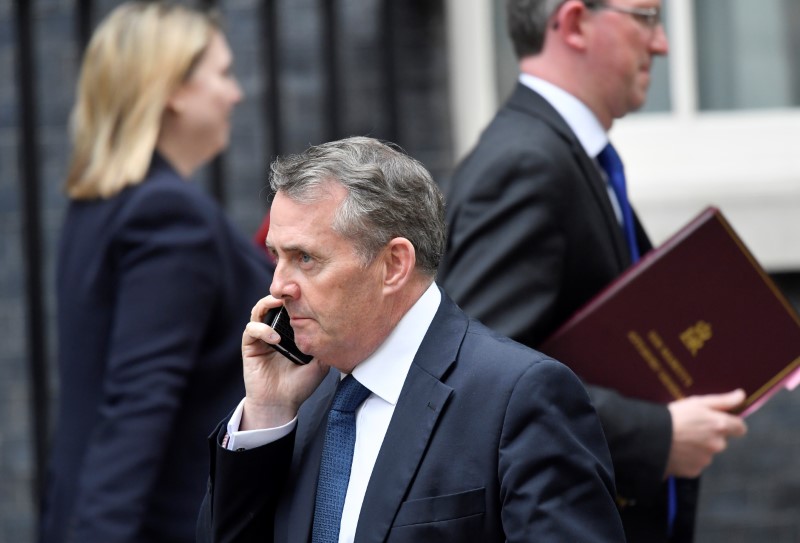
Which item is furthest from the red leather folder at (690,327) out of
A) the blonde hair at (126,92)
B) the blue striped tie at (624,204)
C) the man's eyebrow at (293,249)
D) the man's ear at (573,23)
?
the blonde hair at (126,92)

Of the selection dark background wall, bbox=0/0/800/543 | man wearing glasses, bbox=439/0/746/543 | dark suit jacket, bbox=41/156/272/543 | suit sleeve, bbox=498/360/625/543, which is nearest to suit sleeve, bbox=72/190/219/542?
dark suit jacket, bbox=41/156/272/543

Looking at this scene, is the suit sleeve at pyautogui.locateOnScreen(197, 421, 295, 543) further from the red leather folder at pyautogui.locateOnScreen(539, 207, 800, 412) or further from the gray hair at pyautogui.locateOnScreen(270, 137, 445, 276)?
the red leather folder at pyautogui.locateOnScreen(539, 207, 800, 412)

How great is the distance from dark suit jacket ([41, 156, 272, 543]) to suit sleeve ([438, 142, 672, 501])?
28.0 inches

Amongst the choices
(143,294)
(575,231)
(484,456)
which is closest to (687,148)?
(575,231)

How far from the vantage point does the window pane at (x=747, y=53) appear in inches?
225

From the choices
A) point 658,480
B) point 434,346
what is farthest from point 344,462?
point 658,480

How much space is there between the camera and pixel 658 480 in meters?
2.89

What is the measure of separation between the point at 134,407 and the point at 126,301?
10.4 inches

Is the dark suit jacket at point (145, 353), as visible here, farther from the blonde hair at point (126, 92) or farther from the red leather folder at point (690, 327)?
the red leather folder at point (690, 327)

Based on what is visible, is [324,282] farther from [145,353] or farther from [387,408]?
[145,353]

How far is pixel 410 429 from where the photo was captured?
2115mm

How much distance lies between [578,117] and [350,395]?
1.21 meters

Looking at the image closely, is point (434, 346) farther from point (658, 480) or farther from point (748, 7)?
point (748, 7)

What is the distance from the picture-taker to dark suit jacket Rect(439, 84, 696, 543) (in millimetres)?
2867
